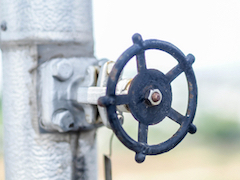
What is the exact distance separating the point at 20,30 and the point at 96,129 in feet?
0.90

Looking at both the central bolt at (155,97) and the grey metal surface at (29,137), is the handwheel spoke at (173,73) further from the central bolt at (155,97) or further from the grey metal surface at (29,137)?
the grey metal surface at (29,137)

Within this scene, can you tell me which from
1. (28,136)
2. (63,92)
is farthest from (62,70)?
(28,136)

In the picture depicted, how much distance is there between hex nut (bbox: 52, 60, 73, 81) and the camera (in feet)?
2.06

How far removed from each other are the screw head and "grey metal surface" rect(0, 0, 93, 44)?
251 mm

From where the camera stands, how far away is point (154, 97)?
51 cm

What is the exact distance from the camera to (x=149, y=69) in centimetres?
52

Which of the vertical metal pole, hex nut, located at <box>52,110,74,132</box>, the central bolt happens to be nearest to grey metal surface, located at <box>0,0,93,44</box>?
the vertical metal pole

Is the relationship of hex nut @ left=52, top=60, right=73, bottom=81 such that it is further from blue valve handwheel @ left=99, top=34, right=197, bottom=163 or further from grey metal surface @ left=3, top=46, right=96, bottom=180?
blue valve handwheel @ left=99, top=34, right=197, bottom=163

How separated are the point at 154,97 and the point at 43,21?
295 millimetres

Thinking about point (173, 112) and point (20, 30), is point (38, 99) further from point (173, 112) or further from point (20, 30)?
point (173, 112)

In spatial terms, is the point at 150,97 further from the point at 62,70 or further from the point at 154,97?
the point at 62,70

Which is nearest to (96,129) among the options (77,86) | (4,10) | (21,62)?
(77,86)

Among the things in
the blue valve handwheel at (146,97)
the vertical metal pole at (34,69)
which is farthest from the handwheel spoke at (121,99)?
the vertical metal pole at (34,69)

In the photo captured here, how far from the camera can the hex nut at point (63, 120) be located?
62 centimetres
